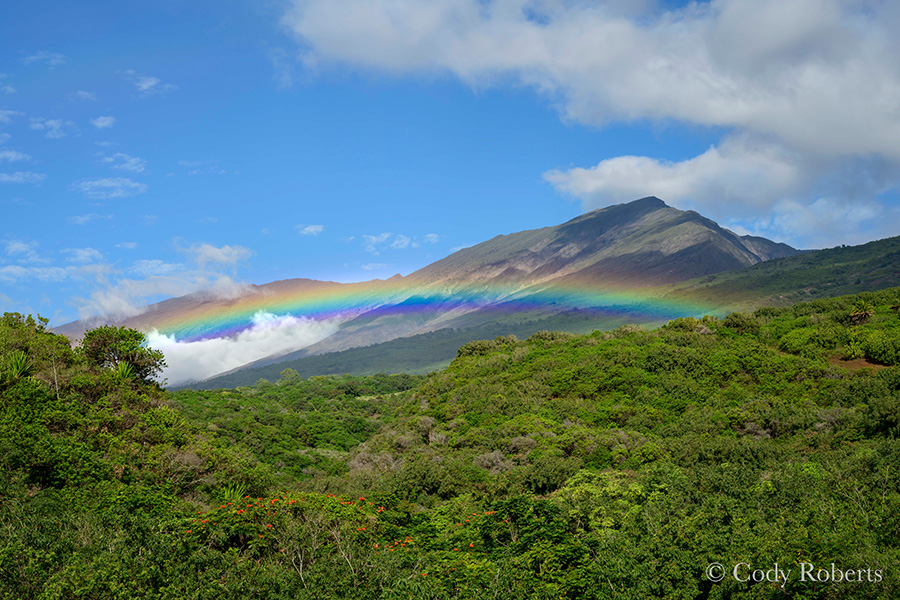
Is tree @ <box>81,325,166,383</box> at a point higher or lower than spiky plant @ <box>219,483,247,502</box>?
higher

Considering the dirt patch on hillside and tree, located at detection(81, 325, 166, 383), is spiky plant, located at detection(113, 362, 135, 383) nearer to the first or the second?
tree, located at detection(81, 325, 166, 383)

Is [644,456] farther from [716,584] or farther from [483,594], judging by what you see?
[483,594]

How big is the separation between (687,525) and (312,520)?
42.4ft

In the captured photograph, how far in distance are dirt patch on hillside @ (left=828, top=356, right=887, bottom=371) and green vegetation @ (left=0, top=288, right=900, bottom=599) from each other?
26 cm

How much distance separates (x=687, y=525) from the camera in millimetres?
21094

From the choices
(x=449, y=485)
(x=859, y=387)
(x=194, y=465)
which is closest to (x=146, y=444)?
(x=194, y=465)

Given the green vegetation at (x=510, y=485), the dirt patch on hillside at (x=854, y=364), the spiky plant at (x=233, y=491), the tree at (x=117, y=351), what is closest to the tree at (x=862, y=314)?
the green vegetation at (x=510, y=485)

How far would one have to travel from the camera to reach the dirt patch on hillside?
4697 centimetres

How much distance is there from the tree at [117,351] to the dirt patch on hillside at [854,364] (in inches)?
1997

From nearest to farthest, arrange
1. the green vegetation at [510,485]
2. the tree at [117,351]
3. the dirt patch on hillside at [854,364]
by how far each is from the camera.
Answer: the green vegetation at [510,485]
the tree at [117,351]
the dirt patch on hillside at [854,364]

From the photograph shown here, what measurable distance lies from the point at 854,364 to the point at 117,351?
5377cm

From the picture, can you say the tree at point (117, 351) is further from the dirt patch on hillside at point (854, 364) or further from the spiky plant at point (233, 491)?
the dirt patch on hillside at point (854, 364)

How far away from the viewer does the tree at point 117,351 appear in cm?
3656

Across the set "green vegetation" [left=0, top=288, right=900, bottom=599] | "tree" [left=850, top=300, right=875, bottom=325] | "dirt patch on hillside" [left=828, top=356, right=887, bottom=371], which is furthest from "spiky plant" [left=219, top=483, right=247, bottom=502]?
"tree" [left=850, top=300, right=875, bottom=325]
